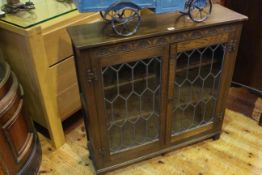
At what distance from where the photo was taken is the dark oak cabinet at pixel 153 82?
1.24m

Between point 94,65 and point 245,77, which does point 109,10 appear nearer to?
point 94,65

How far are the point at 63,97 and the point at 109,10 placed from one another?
0.71 meters

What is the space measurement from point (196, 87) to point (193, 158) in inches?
17.7

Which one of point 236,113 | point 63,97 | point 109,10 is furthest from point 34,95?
point 236,113

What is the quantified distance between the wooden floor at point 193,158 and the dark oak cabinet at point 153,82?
0.23 feet

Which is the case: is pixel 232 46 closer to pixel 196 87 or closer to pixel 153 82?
pixel 196 87

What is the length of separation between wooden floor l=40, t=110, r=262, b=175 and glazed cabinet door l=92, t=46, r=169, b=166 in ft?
0.45

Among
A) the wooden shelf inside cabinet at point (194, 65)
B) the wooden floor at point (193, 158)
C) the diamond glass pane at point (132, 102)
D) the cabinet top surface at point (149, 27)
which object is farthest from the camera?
the wooden floor at point (193, 158)

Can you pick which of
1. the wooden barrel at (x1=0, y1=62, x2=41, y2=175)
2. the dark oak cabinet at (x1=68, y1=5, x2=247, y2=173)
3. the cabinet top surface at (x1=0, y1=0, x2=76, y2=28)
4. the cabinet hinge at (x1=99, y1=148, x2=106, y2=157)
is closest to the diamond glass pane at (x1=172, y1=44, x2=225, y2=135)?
the dark oak cabinet at (x1=68, y1=5, x2=247, y2=173)

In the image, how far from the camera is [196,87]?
1557 millimetres

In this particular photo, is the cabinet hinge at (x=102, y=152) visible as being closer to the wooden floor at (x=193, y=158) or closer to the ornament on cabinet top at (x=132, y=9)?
the wooden floor at (x=193, y=158)

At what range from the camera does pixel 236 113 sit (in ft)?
6.63

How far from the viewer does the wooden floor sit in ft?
5.33

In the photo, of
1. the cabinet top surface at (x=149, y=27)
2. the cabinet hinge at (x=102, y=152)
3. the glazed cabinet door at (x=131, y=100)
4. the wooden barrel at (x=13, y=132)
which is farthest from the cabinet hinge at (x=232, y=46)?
the wooden barrel at (x=13, y=132)
